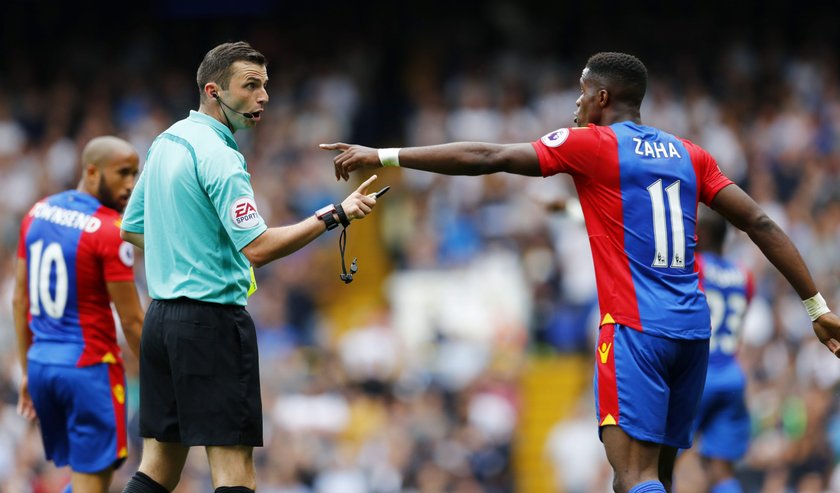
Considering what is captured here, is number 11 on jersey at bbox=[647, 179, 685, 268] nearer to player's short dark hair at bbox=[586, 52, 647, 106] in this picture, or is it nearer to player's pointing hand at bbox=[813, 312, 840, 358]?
player's short dark hair at bbox=[586, 52, 647, 106]

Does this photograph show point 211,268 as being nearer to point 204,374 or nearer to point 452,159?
point 204,374

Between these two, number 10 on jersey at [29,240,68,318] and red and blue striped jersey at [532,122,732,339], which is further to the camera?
number 10 on jersey at [29,240,68,318]

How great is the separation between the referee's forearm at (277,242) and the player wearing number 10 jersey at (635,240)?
17.8 inches

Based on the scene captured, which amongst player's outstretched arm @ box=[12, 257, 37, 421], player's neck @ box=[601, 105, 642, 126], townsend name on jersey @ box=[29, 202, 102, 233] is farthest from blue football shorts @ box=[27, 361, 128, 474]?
player's neck @ box=[601, 105, 642, 126]

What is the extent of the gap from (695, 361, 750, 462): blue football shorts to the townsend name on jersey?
4.94 metres

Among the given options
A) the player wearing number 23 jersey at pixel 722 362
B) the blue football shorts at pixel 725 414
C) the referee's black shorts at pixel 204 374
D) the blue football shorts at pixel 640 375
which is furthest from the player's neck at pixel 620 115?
the blue football shorts at pixel 725 414

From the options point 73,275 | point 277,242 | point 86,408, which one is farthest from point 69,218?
point 277,242

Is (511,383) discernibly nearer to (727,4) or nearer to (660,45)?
(660,45)

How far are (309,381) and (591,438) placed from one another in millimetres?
3533

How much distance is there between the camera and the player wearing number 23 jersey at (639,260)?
6.11 metres

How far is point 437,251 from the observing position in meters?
15.5

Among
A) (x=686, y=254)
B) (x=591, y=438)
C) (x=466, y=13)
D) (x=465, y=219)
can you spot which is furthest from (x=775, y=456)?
(x=466, y=13)

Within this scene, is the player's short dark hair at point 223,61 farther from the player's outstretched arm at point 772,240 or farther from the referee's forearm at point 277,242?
the player's outstretched arm at point 772,240

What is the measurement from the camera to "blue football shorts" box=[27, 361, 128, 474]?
7398 mm
